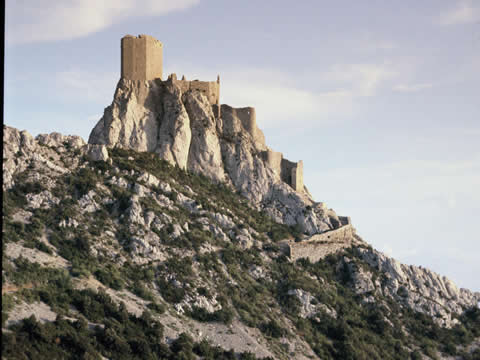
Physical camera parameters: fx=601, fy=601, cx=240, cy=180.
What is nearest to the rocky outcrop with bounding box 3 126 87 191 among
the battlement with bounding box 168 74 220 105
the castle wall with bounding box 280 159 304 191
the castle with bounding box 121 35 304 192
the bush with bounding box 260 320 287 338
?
the castle with bounding box 121 35 304 192

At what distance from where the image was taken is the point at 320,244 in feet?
218

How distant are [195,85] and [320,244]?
23.5 metres

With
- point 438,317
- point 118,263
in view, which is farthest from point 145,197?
point 438,317

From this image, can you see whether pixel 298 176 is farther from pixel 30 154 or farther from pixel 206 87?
pixel 30 154

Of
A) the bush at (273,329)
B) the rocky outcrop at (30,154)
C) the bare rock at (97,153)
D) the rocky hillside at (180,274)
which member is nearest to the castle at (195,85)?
the rocky hillside at (180,274)

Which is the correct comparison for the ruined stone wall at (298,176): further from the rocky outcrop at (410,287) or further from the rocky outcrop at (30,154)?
the rocky outcrop at (30,154)

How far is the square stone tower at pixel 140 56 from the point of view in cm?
6550

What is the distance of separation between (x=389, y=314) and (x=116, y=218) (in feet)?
97.0

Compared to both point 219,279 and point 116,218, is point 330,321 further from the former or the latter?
point 116,218

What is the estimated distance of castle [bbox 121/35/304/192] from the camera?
65938 millimetres

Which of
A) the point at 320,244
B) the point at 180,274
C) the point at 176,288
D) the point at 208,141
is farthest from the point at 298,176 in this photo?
the point at 176,288

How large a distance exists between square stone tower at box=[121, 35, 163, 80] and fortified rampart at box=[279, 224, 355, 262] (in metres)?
24.3

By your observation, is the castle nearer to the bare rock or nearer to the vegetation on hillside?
the vegetation on hillside

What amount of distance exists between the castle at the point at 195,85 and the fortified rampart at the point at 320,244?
7.95m
